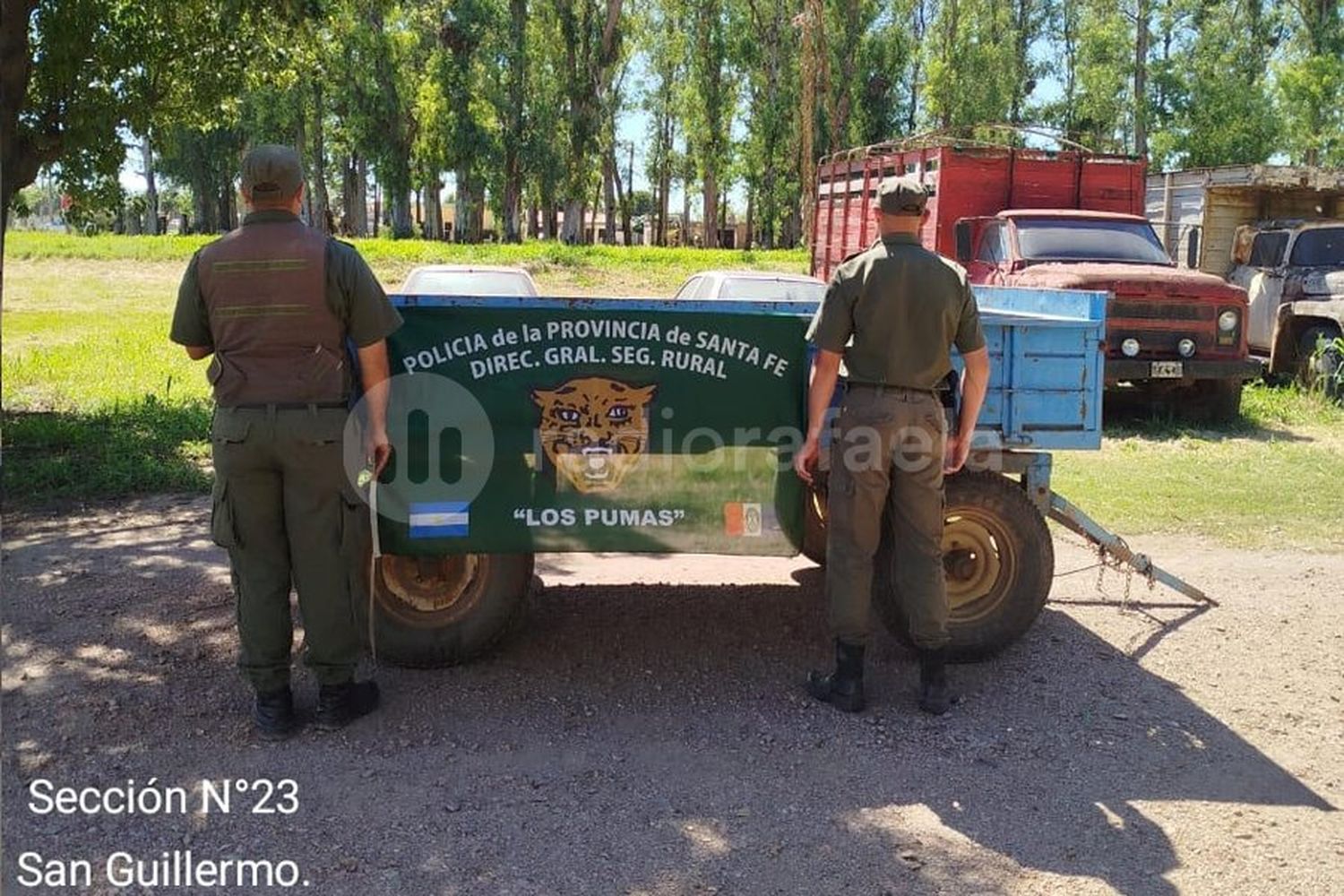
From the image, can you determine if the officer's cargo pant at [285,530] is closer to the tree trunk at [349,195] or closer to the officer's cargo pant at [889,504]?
the officer's cargo pant at [889,504]

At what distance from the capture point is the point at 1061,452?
10.9 m

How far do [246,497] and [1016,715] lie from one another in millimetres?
3031

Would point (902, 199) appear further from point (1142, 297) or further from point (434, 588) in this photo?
point (1142, 297)

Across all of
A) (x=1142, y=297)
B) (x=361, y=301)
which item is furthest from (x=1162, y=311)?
(x=361, y=301)

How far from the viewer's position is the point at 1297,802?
4133 mm

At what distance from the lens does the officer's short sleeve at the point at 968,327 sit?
4582 millimetres

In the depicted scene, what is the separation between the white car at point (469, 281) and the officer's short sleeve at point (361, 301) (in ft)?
22.9

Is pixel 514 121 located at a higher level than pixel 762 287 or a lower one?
higher

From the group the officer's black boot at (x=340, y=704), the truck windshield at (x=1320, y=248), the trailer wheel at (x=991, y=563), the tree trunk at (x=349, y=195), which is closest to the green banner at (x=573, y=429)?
the officer's black boot at (x=340, y=704)

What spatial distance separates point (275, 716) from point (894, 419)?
2.52 m

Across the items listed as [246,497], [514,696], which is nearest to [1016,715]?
[514,696]

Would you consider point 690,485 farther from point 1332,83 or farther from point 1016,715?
point 1332,83

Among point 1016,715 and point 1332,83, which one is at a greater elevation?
point 1332,83

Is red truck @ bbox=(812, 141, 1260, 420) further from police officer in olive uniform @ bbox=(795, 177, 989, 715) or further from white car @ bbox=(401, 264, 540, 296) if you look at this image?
police officer in olive uniform @ bbox=(795, 177, 989, 715)
